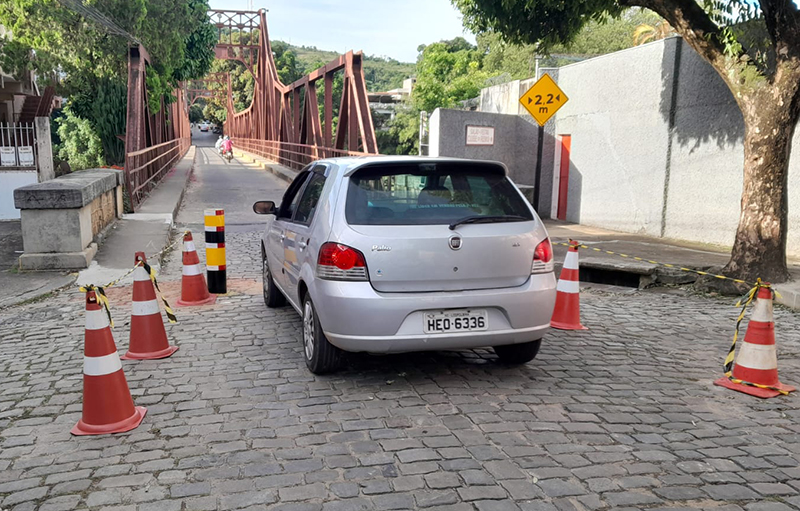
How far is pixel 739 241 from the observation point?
7.78 m

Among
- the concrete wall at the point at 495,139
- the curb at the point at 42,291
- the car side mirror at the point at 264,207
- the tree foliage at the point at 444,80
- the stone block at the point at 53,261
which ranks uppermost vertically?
the tree foliage at the point at 444,80

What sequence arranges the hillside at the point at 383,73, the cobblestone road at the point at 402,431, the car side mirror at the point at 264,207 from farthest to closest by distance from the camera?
the hillside at the point at 383,73, the car side mirror at the point at 264,207, the cobblestone road at the point at 402,431

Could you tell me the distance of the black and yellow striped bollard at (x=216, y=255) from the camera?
23.3 ft

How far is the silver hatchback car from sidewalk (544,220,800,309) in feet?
13.9

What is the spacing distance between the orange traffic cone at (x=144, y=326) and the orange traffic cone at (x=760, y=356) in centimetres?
416

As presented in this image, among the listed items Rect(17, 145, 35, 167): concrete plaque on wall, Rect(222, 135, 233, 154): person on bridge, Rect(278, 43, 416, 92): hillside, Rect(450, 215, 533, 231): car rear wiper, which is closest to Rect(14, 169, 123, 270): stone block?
Rect(450, 215, 533, 231): car rear wiper

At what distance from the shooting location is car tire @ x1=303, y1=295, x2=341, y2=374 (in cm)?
450

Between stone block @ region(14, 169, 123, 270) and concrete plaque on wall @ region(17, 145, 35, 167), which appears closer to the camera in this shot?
stone block @ region(14, 169, 123, 270)

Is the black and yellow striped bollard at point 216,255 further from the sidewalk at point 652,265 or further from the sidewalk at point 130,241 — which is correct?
the sidewalk at point 652,265

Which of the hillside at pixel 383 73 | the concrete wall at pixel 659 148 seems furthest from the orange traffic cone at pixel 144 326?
the hillside at pixel 383 73

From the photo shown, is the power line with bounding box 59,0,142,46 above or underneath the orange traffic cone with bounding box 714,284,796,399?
above

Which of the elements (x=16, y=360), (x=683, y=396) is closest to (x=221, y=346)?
(x=16, y=360)

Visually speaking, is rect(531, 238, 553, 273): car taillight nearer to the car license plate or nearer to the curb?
the car license plate

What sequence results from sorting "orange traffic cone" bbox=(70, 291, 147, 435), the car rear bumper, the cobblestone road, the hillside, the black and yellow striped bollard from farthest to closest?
the hillside → the black and yellow striped bollard → the car rear bumper → "orange traffic cone" bbox=(70, 291, 147, 435) → the cobblestone road
